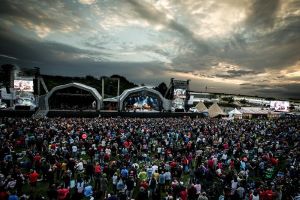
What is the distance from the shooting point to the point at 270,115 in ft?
189

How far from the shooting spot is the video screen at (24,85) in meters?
40.7

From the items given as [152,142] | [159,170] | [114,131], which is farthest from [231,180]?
[114,131]

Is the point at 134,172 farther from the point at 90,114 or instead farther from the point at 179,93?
the point at 179,93

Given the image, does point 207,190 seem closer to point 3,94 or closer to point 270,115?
point 3,94

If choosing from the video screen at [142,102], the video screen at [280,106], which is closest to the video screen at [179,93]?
the video screen at [142,102]

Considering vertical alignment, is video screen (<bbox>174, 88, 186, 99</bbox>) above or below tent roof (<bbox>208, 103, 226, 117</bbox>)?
above

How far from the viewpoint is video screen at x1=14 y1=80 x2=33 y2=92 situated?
134ft

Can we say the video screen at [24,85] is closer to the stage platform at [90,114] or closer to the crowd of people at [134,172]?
the stage platform at [90,114]

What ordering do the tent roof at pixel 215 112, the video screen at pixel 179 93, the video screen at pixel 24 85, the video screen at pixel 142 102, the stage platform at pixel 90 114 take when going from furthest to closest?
the video screen at pixel 179 93
the tent roof at pixel 215 112
the video screen at pixel 142 102
the video screen at pixel 24 85
the stage platform at pixel 90 114

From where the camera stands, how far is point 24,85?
135ft

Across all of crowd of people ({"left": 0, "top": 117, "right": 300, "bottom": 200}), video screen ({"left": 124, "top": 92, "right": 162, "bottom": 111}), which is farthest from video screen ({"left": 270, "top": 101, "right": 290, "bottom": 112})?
crowd of people ({"left": 0, "top": 117, "right": 300, "bottom": 200})

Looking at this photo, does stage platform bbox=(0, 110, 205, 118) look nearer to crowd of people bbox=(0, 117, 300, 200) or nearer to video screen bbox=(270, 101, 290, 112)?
crowd of people bbox=(0, 117, 300, 200)

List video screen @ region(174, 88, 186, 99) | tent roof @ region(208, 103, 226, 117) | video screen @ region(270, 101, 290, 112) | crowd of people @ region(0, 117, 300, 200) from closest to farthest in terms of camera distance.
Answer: crowd of people @ region(0, 117, 300, 200) → tent roof @ region(208, 103, 226, 117) → video screen @ region(174, 88, 186, 99) → video screen @ region(270, 101, 290, 112)

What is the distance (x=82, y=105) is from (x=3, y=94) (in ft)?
45.6
